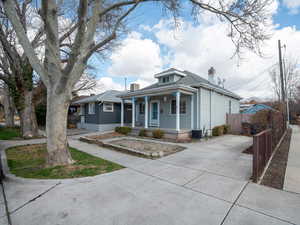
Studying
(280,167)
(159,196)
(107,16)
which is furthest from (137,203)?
(107,16)

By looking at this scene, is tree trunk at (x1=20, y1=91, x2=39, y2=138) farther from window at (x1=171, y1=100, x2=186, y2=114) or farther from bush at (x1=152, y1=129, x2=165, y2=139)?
window at (x1=171, y1=100, x2=186, y2=114)

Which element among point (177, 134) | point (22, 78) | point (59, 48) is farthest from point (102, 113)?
point (59, 48)

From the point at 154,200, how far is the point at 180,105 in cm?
900

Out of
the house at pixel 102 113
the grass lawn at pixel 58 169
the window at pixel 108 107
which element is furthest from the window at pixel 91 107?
the grass lawn at pixel 58 169

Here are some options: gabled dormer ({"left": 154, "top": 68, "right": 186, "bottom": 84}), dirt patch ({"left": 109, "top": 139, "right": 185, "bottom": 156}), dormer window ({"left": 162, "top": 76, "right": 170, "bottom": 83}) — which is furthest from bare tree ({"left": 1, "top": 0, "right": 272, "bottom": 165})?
dormer window ({"left": 162, "top": 76, "right": 170, "bottom": 83})

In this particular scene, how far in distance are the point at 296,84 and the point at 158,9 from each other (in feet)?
87.4

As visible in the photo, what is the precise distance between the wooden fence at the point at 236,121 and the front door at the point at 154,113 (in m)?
6.82

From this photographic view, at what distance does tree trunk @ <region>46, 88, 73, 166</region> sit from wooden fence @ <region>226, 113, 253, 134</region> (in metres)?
13.2

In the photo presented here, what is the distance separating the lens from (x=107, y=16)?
23.1 ft

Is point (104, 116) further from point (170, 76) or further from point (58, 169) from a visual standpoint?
point (58, 169)

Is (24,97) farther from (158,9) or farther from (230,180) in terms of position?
(230,180)

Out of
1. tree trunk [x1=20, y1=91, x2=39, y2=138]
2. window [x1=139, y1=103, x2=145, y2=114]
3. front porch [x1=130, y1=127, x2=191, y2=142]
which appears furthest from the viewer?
window [x1=139, y1=103, x2=145, y2=114]

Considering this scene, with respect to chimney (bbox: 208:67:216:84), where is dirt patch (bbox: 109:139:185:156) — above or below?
below

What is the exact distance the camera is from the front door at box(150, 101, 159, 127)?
1229cm
